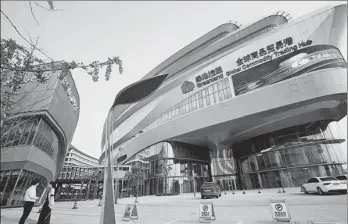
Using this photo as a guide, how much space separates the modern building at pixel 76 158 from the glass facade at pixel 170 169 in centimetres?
6191

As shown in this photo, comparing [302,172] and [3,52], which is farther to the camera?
[302,172]

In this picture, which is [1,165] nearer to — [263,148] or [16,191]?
[16,191]

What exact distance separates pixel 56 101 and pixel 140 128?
26826 mm

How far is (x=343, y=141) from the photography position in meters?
28.1

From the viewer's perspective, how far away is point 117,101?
420cm

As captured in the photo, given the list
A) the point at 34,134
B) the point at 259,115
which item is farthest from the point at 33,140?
the point at 259,115

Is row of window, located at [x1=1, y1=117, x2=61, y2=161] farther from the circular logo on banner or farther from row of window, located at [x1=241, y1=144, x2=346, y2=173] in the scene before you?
row of window, located at [x1=241, y1=144, x2=346, y2=173]

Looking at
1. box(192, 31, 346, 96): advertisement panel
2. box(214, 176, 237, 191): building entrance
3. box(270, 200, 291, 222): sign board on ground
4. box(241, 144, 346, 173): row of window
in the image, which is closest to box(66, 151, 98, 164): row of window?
box(214, 176, 237, 191): building entrance

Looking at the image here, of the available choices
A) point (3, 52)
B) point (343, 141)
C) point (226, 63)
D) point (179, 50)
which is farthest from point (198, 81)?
point (3, 52)

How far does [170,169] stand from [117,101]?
3333 centimetres

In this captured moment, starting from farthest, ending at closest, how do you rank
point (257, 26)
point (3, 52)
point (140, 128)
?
point (140, 128) < point (257, 26) < point (3, 52)

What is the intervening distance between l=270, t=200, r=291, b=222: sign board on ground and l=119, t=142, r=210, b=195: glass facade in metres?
30.5

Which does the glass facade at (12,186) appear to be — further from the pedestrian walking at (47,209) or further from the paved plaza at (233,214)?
the pedestrian walking at (47,209)

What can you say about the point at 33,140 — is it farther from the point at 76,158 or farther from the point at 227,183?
the point at 76,158
